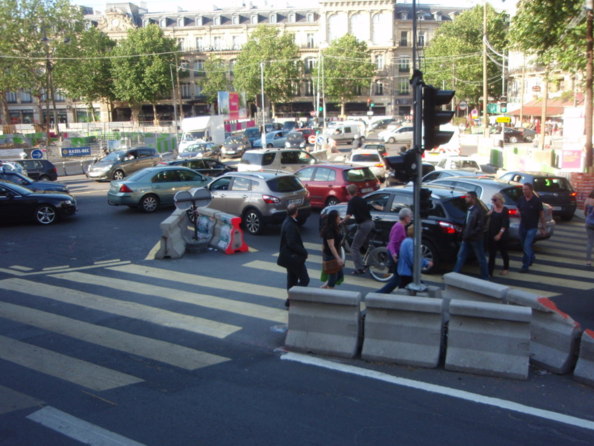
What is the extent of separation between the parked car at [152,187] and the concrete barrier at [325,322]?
44.3 feet

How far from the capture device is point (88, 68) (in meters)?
77.2

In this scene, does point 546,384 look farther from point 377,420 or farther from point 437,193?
point 437,193

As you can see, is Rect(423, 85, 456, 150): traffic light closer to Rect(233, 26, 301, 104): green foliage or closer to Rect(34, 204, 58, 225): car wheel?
Rect(34, 204, 58, 225): car wheel

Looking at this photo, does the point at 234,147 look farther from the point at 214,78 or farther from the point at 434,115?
the point at 214,78

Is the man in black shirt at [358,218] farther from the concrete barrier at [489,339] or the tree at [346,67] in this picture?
the tree at [346,67]

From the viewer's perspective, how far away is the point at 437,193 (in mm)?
12102

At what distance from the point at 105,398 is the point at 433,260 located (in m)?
7.21

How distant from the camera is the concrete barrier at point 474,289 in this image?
731 centimetres

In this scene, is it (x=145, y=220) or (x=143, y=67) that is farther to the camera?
(x=143, y=67)

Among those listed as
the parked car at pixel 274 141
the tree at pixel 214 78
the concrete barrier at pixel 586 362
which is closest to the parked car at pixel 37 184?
the concrete barrier at pixel 586 362

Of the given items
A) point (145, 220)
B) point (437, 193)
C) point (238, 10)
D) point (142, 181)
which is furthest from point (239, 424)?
point (238, 10)

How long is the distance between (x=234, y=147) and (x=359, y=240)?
1405 inches

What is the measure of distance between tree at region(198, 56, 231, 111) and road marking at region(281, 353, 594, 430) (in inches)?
3204

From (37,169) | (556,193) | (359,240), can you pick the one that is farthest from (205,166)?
(359,240)
